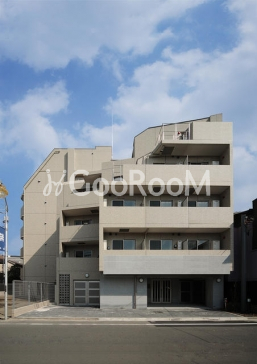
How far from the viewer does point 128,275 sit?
98.8ft

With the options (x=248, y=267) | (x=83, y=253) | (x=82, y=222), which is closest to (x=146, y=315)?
(x=248, y=267)

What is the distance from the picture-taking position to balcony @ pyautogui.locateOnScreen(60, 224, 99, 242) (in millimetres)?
33625

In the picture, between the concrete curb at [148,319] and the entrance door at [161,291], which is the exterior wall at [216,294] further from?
the concrete curb at [148,319]

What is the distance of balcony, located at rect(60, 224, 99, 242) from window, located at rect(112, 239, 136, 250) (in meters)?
1.98

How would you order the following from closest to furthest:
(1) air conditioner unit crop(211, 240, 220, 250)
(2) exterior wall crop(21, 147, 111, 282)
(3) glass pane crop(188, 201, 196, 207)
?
(1) air conditioner unit crop(211, 240, 220, 250)
(3) glass pane crop(188, 201, 196, 207)
(2) exterior wall crop(21, 147, 111, 282)

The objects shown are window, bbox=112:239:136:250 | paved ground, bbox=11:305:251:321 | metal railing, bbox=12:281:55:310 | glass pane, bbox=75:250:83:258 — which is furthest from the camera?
glass pane, bbox=75:250:83:258

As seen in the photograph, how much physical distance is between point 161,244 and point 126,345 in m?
18.7

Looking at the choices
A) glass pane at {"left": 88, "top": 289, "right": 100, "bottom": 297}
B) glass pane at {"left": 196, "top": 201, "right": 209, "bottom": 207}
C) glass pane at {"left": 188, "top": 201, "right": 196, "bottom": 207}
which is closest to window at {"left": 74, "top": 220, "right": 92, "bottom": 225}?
glass pane at {"left": 88, "top": 289, "right": 100, "bottom": 297}

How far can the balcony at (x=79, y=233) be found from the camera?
33625 millimetres

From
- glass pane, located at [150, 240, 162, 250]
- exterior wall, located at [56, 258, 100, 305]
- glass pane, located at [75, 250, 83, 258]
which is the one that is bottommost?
exterior wall, located at [56, 258, 100, 305]

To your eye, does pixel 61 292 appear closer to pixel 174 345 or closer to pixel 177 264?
pixel 177 264

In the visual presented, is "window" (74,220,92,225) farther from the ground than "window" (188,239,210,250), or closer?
farther from the ground

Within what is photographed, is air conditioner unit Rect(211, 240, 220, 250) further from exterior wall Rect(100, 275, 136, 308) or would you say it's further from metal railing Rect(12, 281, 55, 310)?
metal railing Rect(12, 281, 55, 310)

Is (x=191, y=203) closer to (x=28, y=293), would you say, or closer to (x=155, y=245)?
(x=155, y=245)
